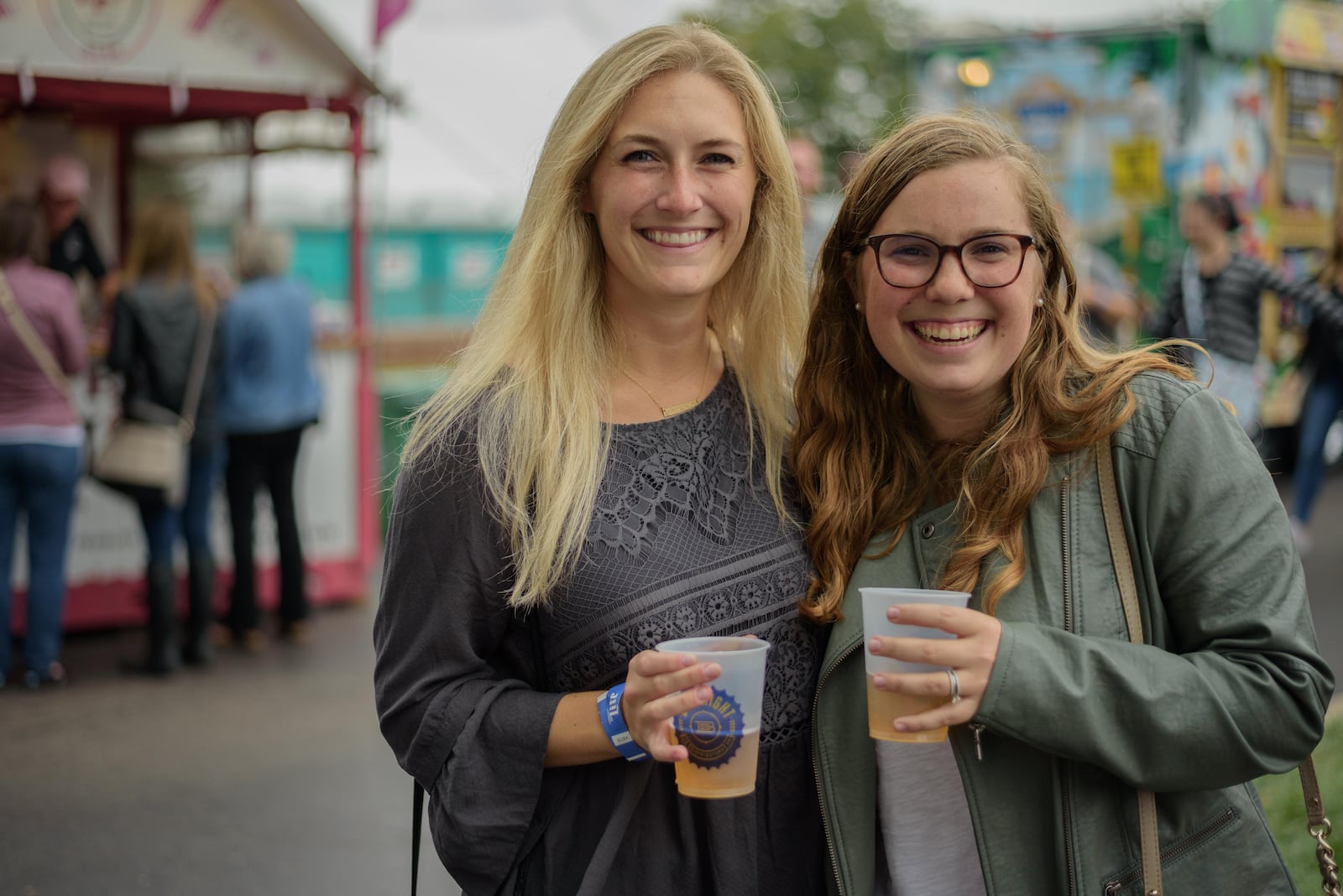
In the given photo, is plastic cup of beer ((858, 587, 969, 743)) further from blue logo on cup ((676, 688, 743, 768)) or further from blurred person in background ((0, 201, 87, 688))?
blurred person in background ((0, 201, 87, 688))

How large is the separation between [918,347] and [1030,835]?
0.71 metres

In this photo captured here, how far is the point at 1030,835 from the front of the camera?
1777 mm

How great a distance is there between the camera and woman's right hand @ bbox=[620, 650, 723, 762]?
5.37 ft

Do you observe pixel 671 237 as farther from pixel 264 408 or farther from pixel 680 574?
pixel 264 408

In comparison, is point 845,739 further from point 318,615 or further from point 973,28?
point 973,28

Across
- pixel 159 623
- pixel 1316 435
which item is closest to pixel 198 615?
pixel 159 623

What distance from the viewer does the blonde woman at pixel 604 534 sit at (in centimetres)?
187

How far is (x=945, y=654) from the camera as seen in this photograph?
5.32 ft

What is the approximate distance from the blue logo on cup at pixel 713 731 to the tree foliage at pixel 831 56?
1560 inches

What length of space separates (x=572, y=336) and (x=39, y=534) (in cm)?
464

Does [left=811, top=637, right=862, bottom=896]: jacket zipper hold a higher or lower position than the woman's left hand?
lower

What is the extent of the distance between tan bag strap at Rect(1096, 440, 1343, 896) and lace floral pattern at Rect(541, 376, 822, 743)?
47 cm

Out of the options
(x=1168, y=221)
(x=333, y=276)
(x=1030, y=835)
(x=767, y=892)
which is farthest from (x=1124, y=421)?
(x=333, y=276)

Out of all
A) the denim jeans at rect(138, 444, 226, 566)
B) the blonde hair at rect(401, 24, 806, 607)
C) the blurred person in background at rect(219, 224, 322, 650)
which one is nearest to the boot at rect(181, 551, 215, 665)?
the denim jeans at rect(138, 444, 226, 566)
